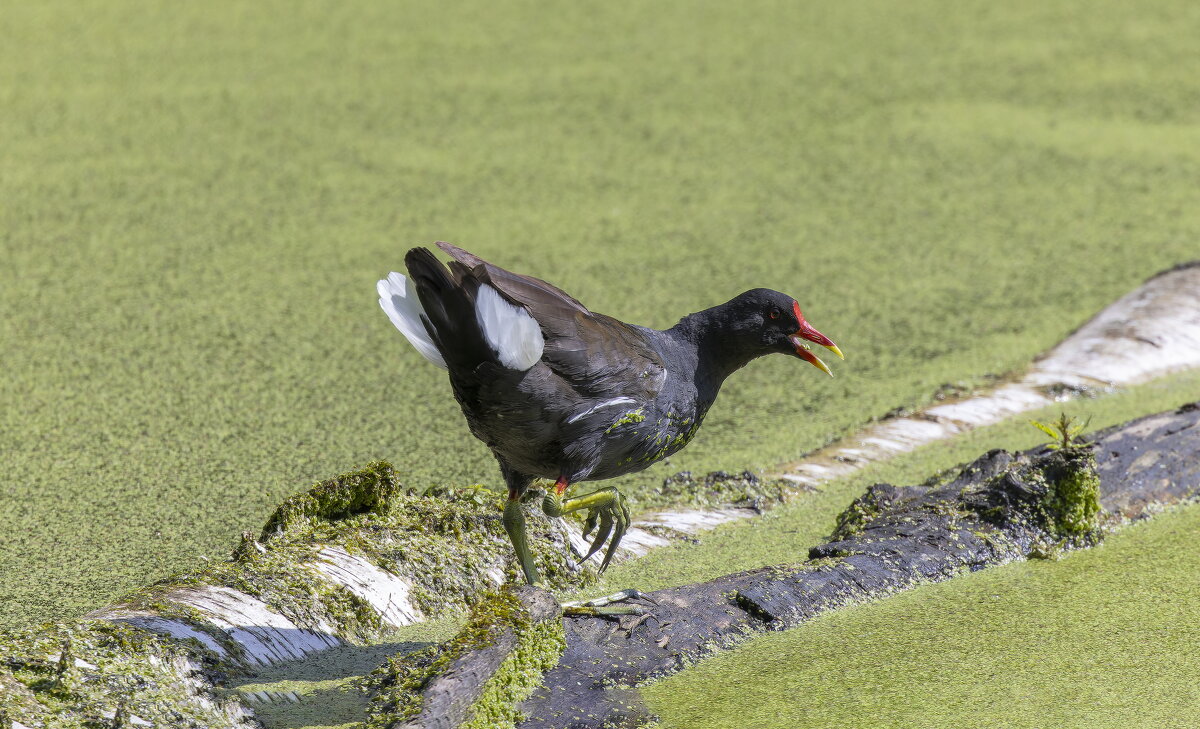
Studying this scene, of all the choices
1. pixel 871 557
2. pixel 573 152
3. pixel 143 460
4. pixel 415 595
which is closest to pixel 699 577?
pixel 871 557

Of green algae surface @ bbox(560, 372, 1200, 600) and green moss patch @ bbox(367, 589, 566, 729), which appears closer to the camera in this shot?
green moss patch @ bbox(367, 589, 566, 729)

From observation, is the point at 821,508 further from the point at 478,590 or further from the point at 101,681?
the point at 101,681

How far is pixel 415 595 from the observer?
6.98 ft

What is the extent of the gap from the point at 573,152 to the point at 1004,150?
172 centimetres

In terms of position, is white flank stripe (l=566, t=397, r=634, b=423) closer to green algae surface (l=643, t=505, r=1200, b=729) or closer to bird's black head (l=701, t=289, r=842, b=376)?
bird's black head (l=701, t=289, r=842, b=376)

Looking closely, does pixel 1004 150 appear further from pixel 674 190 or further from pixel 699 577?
pixel 699 577

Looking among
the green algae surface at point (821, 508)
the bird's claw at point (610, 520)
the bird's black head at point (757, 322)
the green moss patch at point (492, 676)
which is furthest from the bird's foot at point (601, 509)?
the bird's black head at point (757, 322)

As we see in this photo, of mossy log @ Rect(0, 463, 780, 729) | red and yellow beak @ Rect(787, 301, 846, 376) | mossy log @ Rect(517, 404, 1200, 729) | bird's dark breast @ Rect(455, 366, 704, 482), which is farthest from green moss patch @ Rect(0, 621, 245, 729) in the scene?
red and yellow beak @ Rect(787, 301, 846, 376)

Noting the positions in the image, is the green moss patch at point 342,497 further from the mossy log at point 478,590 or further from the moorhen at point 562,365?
the moorhen at point 562,365

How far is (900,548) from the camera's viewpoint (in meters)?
2.23

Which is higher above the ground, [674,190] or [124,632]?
[674,190]

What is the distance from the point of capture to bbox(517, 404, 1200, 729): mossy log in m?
1.84

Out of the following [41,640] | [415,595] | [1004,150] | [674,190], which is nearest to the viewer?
[41,640]

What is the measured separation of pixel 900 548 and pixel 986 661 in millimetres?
339
